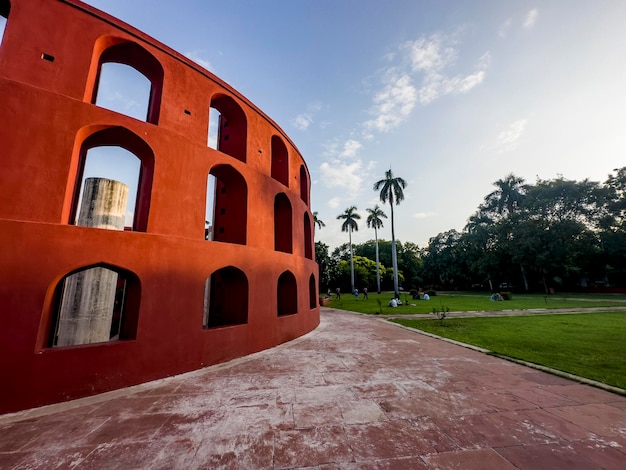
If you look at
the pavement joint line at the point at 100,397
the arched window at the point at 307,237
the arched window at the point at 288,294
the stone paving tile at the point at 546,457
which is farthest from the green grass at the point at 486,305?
the stone paving tile at the point at 546,457

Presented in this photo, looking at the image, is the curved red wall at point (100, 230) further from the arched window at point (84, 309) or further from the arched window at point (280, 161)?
the arched window at point (84, 309)

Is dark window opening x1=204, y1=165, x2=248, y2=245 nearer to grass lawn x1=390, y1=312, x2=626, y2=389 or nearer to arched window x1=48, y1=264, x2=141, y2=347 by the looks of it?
arched window x1=48, y1=264, x2=141, y2=347

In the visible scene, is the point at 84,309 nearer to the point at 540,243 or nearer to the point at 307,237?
the point at 307,237

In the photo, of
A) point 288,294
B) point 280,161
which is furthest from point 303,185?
point 288,294

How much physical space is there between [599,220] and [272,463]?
49.0 m

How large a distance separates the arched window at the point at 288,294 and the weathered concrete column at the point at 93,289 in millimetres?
6406

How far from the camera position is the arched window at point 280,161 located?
1246 centimetres

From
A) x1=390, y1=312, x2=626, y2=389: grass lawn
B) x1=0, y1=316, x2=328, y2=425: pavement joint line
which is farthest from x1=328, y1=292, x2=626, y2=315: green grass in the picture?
x1=0, y1=316, x2=328, y2=425: pavement joint line

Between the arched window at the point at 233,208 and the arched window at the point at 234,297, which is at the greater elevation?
the arched window at the point at 233,208

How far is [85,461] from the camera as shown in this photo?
3248mm

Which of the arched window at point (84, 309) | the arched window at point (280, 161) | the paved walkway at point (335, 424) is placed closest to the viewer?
the paved walkway at point (335, 424)

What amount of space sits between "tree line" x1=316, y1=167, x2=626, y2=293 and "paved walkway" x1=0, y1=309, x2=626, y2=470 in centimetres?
2609

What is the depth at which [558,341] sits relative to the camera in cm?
909

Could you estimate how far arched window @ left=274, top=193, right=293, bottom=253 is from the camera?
1191 cm
